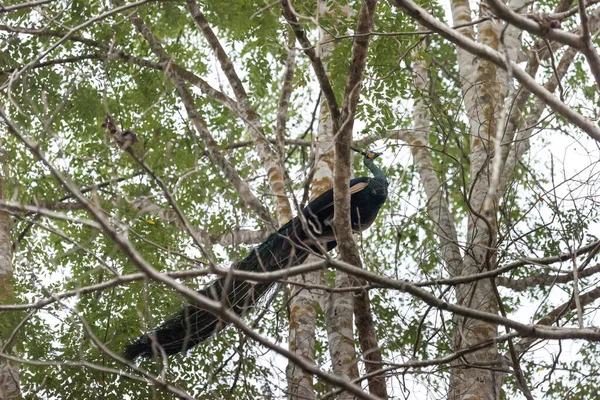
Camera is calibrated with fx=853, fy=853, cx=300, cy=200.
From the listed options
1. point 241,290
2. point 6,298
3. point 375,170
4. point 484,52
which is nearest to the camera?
point 484,52

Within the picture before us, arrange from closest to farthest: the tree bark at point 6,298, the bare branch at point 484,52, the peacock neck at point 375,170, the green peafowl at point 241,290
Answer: the bare branch at point 484,52 < the tree bark at point 6,298 < the green peafowl at point 241,290 < the peacock neck at point 375,170

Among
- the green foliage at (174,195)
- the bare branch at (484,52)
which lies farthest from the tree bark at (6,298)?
the bare branch at (484,52)

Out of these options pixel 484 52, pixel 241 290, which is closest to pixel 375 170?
pixel 241 290

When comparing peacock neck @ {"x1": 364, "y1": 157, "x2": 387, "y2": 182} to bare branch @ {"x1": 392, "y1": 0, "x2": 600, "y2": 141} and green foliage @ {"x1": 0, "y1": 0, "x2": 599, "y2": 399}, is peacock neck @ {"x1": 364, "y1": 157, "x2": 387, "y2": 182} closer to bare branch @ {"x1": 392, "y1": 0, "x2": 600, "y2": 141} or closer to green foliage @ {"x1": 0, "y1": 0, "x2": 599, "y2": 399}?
green foliage @ {"x1": 0, "y1": 0, "x2": 599, "y2": 399}

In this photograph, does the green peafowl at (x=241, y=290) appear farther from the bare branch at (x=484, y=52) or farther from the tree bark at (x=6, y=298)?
the bare branch at (x=484, y=52)

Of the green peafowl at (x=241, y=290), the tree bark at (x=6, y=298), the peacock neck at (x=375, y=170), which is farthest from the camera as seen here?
the peacock neck at (x=375, y=170)

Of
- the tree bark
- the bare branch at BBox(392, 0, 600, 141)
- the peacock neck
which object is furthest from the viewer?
the peacock neck

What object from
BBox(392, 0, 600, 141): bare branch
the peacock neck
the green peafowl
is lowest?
BBox(392, 0, 600, 141): bare branch

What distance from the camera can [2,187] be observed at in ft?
20.2

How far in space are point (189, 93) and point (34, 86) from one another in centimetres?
121

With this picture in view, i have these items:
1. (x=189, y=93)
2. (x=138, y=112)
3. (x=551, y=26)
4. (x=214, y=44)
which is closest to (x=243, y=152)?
(x=138, y=112)

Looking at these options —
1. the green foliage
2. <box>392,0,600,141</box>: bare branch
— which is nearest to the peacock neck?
the green foliage

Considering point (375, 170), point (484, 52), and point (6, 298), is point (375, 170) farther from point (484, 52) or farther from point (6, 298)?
point (484, 52)

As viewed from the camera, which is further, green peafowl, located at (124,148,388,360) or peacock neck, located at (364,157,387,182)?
peacock neck, located at (364,157,387,182)
